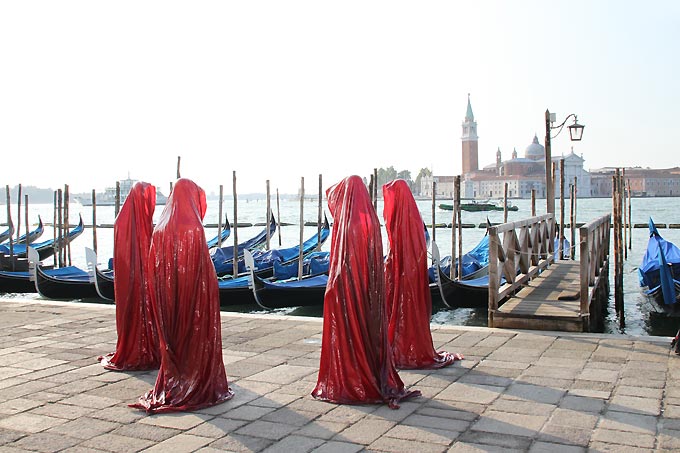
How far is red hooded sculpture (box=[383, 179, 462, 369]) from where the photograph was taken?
5027 millimetres

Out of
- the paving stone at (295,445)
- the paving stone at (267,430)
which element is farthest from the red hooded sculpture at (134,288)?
the paving stone at (295,445)

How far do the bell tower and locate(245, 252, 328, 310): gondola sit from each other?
4342 inches

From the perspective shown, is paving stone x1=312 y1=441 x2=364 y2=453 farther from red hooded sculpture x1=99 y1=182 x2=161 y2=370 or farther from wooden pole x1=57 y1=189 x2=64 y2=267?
wooden pole x1=57 y1=189 x2=64 y2=267

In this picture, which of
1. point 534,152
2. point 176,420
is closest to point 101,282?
point 176,420

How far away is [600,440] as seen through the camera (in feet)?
11.2

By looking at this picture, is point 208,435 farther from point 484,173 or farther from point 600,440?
point 484,173

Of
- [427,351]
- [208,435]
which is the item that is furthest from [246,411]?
[427,351]

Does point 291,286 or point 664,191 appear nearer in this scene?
point 291,286

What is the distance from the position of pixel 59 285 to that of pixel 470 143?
11152 cm

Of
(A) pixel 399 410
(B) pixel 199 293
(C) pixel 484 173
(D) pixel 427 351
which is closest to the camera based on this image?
(A) pixel 399 410

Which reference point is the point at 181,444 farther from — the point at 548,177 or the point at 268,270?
the point at 268,270

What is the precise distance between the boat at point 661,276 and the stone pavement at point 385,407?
4.50m

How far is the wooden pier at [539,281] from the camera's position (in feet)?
20.6

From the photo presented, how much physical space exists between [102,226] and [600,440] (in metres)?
43.4
